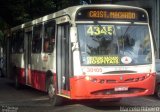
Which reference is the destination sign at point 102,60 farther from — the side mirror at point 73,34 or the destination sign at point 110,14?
the destination sign at point 110,14

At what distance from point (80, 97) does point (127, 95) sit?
1.37 m

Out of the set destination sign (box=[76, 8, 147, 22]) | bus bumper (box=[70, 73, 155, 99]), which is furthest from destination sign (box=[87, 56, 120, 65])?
destination sign (box=[76, 8, 147, 22])

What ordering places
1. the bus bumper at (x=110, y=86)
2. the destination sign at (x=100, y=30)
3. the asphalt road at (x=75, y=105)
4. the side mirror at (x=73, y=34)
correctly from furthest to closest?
the asphalt road at (x=75, y=105) → the destination sign at (x=100, y=30) → the side mirror at (x=73, y=34) → the bus bumper at (x=110, y=86)

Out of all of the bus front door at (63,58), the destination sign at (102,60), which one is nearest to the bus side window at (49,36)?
the bus front door at (63,58)

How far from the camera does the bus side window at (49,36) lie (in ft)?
49.8

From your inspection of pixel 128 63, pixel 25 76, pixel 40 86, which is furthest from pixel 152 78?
pixel 25 76

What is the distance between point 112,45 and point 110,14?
943 mm

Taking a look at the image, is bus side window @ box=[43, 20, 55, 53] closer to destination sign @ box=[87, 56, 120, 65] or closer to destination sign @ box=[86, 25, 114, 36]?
destination sign @ box=[86, 25, 114, 36]

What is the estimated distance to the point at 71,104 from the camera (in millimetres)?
15242

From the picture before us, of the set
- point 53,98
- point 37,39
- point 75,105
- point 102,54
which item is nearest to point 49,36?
point 37,39

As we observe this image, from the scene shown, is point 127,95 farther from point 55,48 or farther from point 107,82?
point 55,48

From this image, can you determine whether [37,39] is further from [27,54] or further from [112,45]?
[112,45]

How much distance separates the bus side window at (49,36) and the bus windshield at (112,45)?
6.72 feet

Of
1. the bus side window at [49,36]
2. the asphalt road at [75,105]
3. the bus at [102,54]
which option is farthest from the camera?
the bus side window at [49,36]
